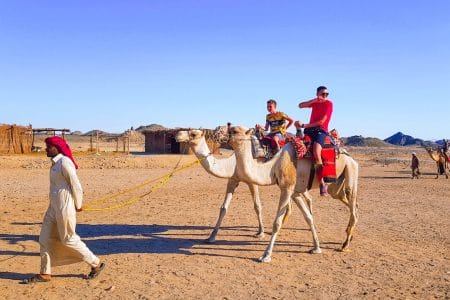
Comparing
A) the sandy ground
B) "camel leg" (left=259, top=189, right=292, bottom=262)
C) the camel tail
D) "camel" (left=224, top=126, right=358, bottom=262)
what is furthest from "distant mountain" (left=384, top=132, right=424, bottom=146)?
"camel leg" (left=259, top=189, right=292, bottom=262)

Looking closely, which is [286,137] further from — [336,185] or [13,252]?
[13,252]

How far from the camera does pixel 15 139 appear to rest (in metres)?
34.8

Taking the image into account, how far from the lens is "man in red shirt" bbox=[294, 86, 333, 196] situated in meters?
8.27

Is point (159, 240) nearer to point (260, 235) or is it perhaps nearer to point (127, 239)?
point (127, 239)

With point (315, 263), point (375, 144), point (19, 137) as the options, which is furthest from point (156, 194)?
point (375, 144)

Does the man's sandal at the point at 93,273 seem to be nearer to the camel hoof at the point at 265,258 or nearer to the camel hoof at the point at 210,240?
the camel hoof at the point at 265,258

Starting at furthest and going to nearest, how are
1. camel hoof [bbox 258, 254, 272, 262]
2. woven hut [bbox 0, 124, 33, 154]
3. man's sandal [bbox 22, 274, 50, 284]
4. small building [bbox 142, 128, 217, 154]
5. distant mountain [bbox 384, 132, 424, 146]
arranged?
distant mountain [bbox 384, 132, 424, 146] < small building [bbox 142, 128, 217, 154] < woven hut [bbox 0, 124, 33, 154] < camel hoof [bbox 258, 254, 272, 262] < man's sandal [bbox 22, 274, 50, 284]

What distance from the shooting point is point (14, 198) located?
49.3 feet

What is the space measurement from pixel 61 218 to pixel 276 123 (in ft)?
16.0

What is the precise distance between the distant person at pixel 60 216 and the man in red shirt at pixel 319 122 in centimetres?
423

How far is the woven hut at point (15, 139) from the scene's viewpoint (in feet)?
110

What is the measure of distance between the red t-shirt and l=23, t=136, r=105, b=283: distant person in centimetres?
446

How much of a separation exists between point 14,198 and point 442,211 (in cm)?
1383

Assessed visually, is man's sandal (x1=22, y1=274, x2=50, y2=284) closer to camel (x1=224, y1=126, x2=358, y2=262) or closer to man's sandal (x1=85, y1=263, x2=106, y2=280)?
man's sandal (x1=85, y1=263, x2=106, y2=280)
